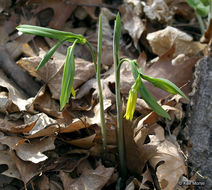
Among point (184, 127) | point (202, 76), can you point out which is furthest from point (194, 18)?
point (184, 127)

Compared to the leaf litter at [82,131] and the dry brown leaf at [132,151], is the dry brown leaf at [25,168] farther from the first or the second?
the dry brown leaf at [132,151]

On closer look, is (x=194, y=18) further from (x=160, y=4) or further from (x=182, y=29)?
(x=160, y=4)

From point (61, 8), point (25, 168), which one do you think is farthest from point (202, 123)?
point (61, 8)

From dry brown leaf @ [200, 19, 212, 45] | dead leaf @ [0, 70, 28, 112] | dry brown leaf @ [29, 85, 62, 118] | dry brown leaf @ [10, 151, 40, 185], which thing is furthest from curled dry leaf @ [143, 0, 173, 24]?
dry brown leaf @ [10, 151, 40, 185]

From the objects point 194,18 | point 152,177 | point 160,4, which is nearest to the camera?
point 152,177

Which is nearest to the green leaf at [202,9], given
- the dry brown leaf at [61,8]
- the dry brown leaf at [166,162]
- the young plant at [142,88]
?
the dry brown leaf at [61,8]

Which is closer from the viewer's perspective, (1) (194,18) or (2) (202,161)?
(2) (202,161)

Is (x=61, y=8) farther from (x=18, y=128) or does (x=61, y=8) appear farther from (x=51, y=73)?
(x=18, y=128)
